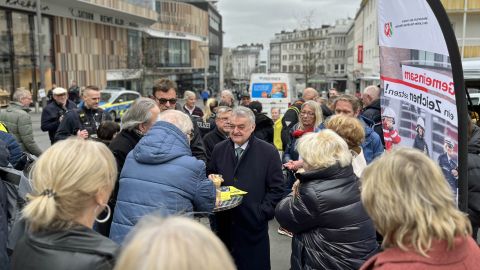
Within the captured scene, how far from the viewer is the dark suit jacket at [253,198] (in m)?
3.88

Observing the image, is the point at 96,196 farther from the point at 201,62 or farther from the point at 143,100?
the point at 201,62

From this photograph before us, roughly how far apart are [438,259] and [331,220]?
1075 millimetres

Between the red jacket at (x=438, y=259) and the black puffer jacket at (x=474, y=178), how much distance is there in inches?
70.2

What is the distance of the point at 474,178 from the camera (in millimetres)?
3256

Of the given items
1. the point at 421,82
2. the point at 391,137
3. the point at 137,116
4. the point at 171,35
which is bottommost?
the point at 391,137

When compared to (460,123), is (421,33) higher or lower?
higher

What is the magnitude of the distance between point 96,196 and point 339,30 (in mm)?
110542

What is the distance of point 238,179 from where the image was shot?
392cm

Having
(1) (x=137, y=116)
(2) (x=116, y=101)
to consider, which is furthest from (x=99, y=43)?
(1) (x=137, y=116)

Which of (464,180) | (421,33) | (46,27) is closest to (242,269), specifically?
(464,180)

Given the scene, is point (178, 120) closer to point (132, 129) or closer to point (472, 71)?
point (132, 129)

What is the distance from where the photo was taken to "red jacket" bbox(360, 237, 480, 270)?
1607 mm

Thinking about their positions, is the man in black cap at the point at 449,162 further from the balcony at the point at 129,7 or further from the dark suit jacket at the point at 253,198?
the balcony at the point at 129,7

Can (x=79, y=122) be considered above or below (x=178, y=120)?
below
